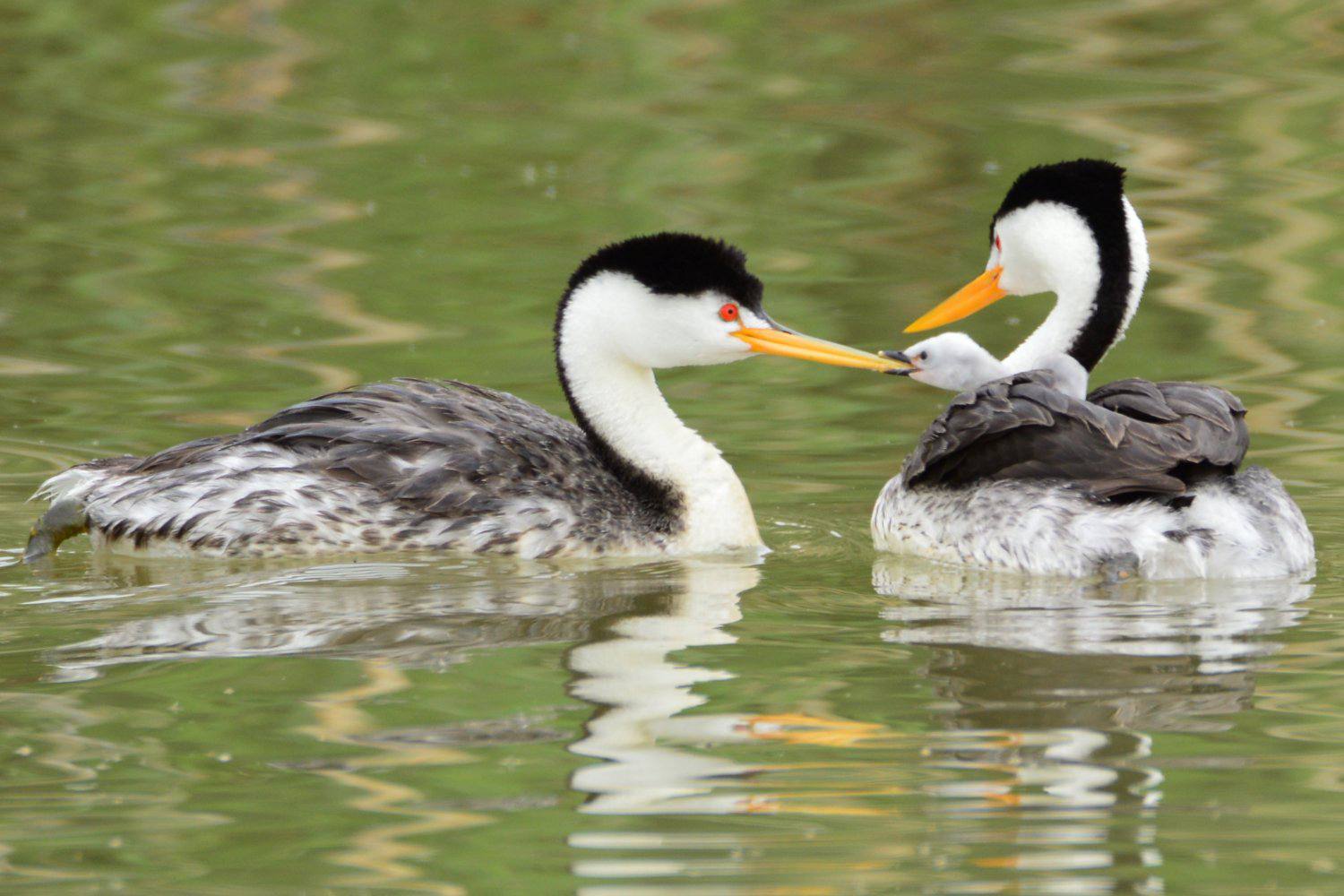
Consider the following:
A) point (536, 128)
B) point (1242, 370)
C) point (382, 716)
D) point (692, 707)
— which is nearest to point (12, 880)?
point (382, 716)

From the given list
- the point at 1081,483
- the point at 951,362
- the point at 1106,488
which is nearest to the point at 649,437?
the point at 951,362

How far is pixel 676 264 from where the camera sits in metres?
8.01

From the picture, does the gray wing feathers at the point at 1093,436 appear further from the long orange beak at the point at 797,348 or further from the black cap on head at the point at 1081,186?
the black cap on head at the point at 1081,186

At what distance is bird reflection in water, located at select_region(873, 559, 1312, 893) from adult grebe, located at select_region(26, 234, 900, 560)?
0.90 metres

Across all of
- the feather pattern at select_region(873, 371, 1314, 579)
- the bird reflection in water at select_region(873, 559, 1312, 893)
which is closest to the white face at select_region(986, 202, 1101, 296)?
the feather pattern at select_region(873, 371, 1314, 579)

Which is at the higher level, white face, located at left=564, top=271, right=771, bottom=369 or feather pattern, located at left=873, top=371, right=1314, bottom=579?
white face, located at left=564, top=271, right=771, bottom=369

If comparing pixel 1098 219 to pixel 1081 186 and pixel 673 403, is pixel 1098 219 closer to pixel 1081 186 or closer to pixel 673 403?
pixel 1081 186

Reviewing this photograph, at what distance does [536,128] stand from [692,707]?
38.4 feet

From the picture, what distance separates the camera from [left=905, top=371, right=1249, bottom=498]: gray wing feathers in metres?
7.18

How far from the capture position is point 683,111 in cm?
1772

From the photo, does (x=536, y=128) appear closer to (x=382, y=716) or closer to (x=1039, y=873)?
(x=382, y=716)

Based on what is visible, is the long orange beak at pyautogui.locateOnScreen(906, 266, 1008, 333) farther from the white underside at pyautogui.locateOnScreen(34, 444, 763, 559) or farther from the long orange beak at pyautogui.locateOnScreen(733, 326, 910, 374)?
the white underside at pyautogui.locateOnScreen(34, 444, 763, 559)

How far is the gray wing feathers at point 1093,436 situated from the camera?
23.5 ft

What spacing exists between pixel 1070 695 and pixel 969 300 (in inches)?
147
